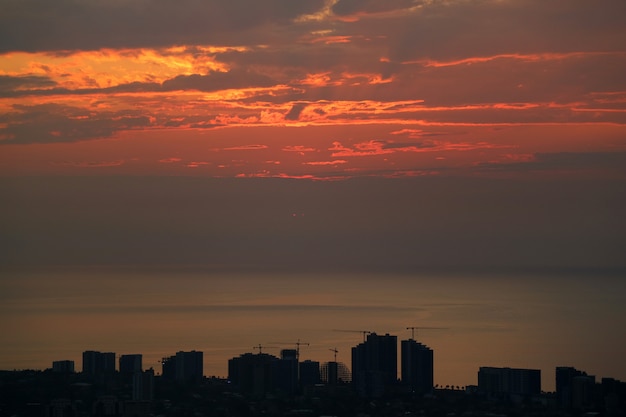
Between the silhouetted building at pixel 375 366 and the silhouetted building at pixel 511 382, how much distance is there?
1.54 m

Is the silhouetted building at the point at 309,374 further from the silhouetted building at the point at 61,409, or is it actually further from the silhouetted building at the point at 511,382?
the silhouetted building at the point at 61,409

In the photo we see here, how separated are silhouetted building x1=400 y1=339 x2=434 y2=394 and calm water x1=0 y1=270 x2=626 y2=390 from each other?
2249mm

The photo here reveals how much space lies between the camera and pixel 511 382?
17453mm

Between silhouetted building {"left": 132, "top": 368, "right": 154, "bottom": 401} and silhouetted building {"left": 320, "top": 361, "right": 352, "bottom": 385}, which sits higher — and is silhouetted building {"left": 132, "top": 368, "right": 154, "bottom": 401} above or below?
below

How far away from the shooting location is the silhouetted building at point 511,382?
16984 mm

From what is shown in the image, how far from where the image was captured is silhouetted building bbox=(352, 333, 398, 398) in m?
17.0

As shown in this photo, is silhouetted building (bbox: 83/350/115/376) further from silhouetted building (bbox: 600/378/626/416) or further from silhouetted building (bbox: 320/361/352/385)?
silhouetted building (bbox: 600/378/626/416)

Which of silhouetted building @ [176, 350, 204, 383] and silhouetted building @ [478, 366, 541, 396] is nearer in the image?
silhouetted building @ [478, 366, 541, 396]

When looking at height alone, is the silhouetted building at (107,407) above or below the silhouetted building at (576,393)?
below

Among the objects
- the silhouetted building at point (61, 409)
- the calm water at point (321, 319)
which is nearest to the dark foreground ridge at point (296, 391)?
the silhouetted building at point (61, 409)

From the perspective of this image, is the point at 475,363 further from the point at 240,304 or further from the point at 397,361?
the point at 240,304

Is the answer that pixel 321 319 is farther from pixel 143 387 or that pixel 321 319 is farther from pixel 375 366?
pixel 143 387

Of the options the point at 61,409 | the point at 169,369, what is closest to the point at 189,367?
the point at 169,369

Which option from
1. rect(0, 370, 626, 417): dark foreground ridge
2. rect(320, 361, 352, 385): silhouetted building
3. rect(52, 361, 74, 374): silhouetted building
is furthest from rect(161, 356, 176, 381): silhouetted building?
rect(320, 361, 352, 385): silhouetted building
